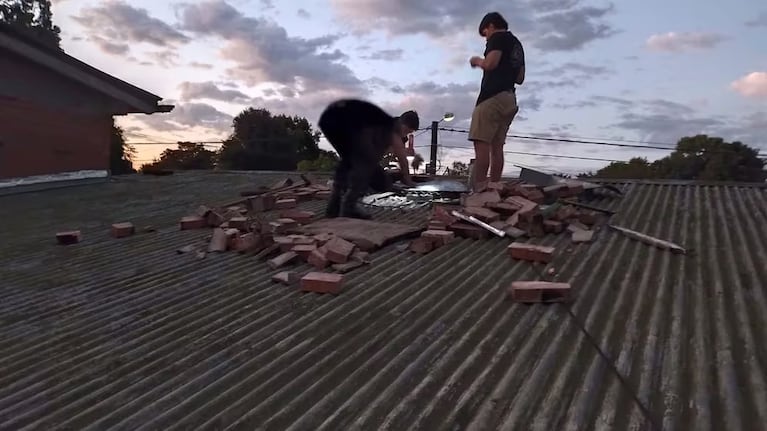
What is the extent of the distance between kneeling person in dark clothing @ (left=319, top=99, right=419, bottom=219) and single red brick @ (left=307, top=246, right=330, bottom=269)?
5.23ft

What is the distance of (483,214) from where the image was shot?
523 cm

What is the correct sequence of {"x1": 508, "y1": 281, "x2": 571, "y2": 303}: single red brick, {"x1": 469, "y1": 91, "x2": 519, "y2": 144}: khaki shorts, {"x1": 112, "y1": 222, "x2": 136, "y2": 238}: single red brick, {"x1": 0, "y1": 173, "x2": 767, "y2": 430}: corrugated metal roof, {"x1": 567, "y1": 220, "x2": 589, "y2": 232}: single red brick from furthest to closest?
{"x1": 469, "y1": 91, "x2": 519, "y2": 144}: khaki shorts, {"x1": 112, "y1": 222, "x2": 136, "y2": 238}: single red brick, {"x1": 567, "y1": 220, "x2": 589, "y2": 232}: single red brick, {"x1": 508, "y1": 281, "x2": 571, "y2": 303}: single red brick, {"x1": 0, "y1": 173, "x2": 767, "y2": 430}: corrugated metal roof

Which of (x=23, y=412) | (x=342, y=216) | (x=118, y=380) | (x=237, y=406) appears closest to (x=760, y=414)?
(x=237, y=406)

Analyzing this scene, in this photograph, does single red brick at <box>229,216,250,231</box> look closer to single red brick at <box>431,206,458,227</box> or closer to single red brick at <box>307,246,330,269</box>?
single red brick at <box>307,246,330,269</box>

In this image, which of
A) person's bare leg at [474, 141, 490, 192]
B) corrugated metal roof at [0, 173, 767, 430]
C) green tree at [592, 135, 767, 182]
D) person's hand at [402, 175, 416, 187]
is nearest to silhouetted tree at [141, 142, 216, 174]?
green tree at [592, 135, 767, 182]

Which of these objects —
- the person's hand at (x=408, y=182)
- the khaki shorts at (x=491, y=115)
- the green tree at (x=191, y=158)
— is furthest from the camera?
the green tree at (x=191, y=158)

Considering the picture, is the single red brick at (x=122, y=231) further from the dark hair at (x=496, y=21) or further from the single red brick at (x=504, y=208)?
the dark hair at (x=496, y=21)

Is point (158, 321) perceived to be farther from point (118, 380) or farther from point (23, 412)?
point (23, 412)

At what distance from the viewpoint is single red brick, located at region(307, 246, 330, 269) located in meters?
4.25

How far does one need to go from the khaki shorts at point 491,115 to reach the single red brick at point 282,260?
116 inches

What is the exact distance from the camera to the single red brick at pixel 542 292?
3129 mm

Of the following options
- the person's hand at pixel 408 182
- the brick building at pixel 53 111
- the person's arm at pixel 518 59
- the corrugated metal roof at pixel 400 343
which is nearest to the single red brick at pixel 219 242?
the corrugated metal roof at pixel 400 343

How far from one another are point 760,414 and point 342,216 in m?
4.42

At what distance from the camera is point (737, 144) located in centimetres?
2630
